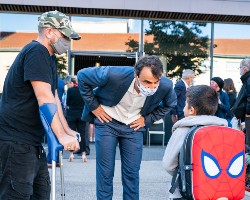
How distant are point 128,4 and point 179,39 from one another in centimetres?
181

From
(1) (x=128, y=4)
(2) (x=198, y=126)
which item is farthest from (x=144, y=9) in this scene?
(2) (x=198, y=126)

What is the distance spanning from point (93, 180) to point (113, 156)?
3.10 meters

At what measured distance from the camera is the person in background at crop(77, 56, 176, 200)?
16.4ft

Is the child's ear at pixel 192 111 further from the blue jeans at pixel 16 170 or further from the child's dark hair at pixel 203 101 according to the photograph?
the blue jeans at pixel 16 170

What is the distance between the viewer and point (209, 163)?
3.82 meters

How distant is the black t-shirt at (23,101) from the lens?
3.67 meters

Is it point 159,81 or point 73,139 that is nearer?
point 73,139

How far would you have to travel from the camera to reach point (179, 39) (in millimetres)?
14383

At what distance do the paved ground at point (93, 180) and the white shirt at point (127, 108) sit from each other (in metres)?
1.91

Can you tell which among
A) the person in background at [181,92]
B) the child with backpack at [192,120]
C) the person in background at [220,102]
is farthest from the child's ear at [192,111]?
the person in background at [181,92]

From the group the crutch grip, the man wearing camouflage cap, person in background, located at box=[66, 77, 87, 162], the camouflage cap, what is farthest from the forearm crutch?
person in background, located at box=[66, 77, 87, 162]

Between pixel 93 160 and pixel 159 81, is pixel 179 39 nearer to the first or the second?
pixel 93 160

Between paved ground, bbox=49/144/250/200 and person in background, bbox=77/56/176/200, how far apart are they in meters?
1.65

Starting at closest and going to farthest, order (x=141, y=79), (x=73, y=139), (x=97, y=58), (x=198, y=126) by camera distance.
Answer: (x=73, y=139), (x=198, y=126), (x=141, y=79), (x=97, y=58)
